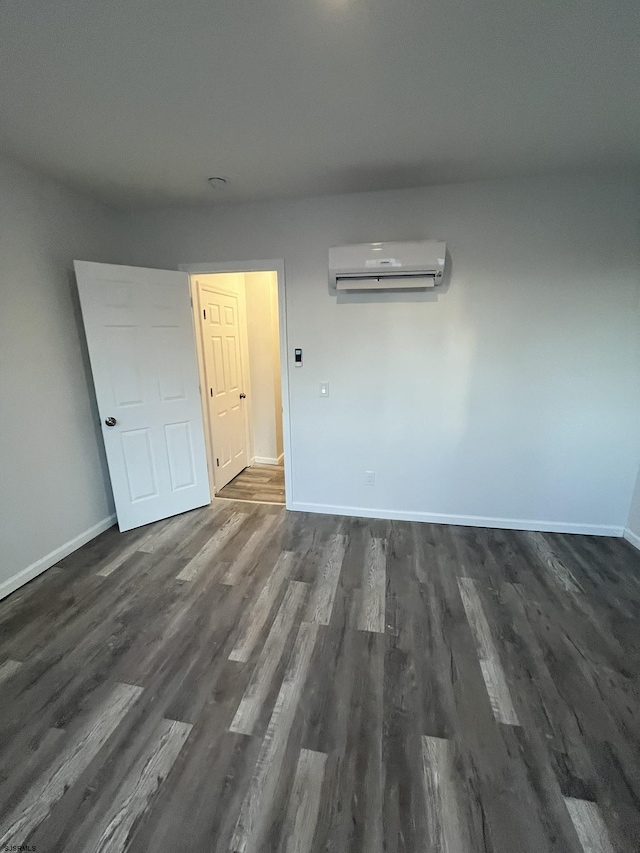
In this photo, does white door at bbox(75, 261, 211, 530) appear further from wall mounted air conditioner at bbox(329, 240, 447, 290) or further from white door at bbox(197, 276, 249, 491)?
wall mounted air conditioner at bbox(329, 240, 447, 290)

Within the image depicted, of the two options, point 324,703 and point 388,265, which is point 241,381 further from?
point 324,703

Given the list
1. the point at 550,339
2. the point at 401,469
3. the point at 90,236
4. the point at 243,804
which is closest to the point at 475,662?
the point at 243,804

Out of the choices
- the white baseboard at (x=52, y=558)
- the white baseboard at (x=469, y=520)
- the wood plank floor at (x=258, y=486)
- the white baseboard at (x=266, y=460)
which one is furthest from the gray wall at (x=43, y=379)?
the white baseboard at (x=266, y=460)

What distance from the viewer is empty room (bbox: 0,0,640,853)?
1.14m

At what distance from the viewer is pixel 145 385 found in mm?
2662

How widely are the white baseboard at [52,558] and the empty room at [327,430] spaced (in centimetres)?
2

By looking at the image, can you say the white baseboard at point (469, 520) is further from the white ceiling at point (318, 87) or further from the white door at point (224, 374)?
the white ceiling at point (318, 87)

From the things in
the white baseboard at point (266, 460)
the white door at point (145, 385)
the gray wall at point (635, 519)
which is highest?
the white door at point (145, 385)

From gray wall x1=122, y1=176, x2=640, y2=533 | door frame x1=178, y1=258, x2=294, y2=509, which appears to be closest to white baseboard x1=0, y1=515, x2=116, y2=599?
door frame x1=178, y1=258, x2=294, y2=509

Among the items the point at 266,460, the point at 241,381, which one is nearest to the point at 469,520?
the point at 266,460

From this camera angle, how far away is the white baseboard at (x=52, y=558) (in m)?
2.09

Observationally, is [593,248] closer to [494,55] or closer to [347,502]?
[494,55]

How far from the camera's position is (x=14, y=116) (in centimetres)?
159

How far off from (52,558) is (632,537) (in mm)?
4194
